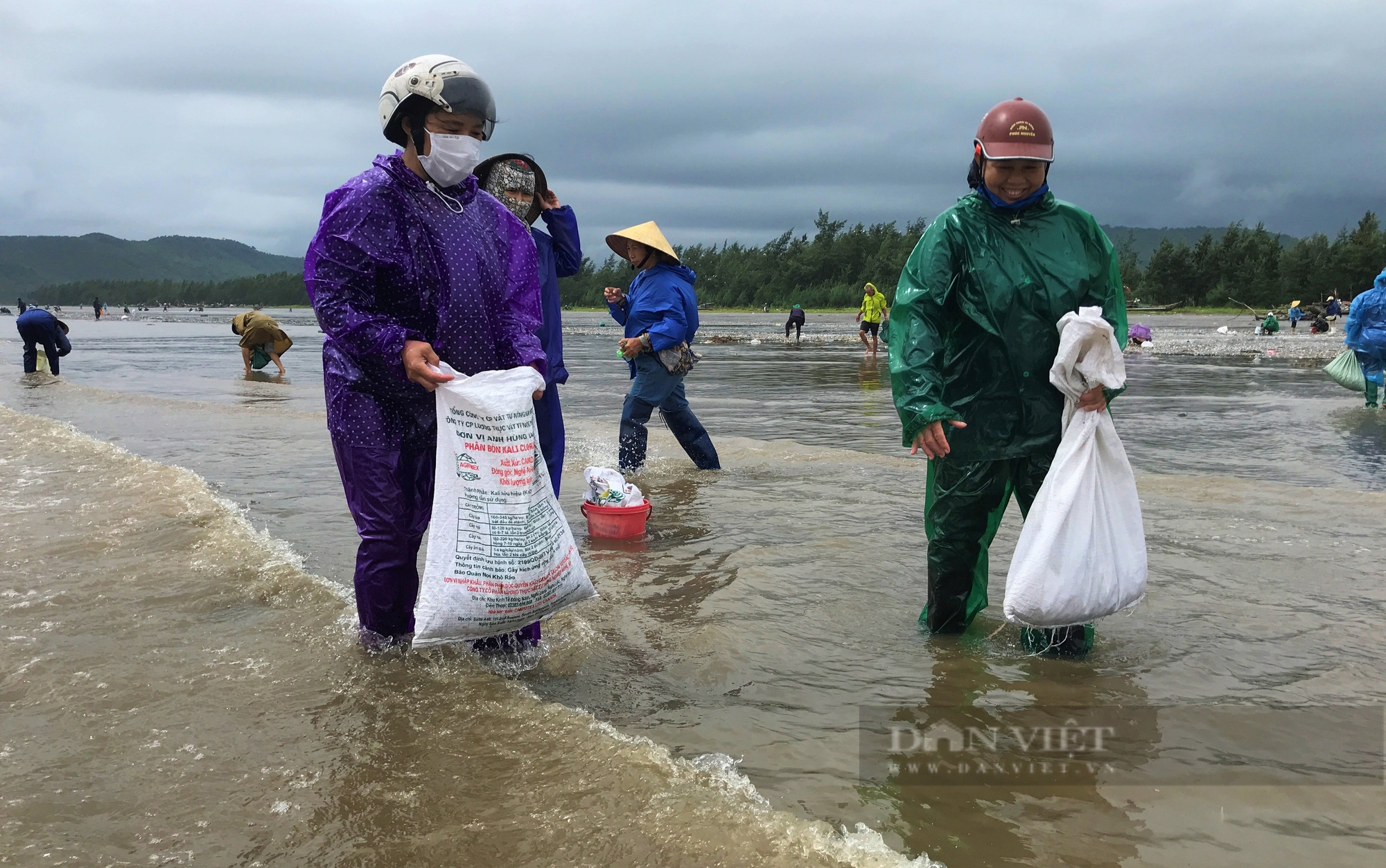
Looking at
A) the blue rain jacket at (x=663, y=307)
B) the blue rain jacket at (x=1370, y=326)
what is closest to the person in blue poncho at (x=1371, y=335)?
the blue rain jacket at (x=1370, y=326)

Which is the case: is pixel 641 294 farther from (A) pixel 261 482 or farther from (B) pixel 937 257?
Result: (B) pixel 937 257

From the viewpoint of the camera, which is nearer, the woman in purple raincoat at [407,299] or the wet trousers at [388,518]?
the woman in purple raincoat at [407,299]

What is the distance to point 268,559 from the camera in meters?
5.00

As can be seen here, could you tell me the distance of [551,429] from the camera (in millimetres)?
4398

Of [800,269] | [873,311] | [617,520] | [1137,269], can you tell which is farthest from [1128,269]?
[617,520]

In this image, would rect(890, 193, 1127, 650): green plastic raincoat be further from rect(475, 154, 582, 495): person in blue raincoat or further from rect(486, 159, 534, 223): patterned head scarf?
rect(486, 159, 534, 223): patterned head scarf

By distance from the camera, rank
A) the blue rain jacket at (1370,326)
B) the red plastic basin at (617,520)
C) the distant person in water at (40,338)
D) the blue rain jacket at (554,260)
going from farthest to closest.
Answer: the distant person in water at (40,338) → the blue rain jacket at (1370,326) → the red plastic basin at (617,520) → the blue rain jacket at (554,260)

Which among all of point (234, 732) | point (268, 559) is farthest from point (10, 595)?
point (234, 732)

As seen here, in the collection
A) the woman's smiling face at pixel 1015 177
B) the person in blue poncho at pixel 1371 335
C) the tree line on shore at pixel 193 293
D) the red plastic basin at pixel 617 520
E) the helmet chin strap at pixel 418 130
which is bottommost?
the red plastic basin at pixel 617 520

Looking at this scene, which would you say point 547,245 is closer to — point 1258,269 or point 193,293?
point 1258,269

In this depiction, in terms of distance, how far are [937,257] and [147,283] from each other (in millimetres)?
201308

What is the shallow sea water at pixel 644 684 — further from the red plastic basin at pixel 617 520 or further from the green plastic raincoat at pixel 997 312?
the green plastic raincoat at pixel 997 312

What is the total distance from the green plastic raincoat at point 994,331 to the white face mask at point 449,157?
161 centimetres

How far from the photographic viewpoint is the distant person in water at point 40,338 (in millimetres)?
17984
